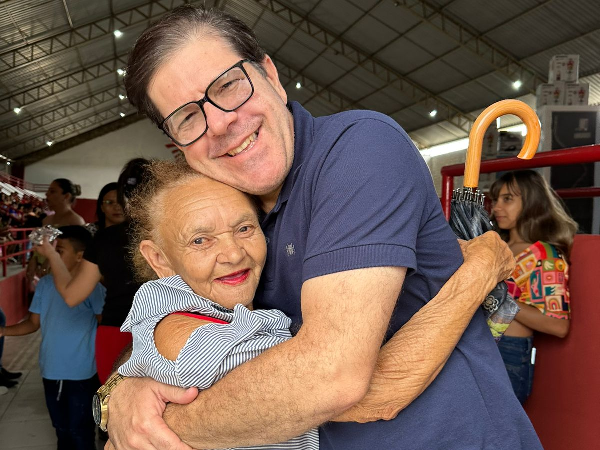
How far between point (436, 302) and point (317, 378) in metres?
0.32

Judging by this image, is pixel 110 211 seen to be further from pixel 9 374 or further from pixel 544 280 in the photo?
pixel 9 374

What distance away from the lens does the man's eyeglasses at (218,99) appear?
116cm

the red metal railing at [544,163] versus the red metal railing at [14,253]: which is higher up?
the red metal railing at [544,163]

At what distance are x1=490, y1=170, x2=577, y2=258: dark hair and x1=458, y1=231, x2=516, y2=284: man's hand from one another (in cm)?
154

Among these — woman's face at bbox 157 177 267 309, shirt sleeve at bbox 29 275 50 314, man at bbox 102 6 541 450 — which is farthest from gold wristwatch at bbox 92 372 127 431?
shirt sleeve at bbox 29 275 50 314

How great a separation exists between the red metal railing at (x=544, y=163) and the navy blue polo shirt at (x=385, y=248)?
2.94 feet

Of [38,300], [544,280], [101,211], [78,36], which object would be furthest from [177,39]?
[78,36]

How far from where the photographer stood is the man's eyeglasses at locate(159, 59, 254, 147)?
1157 mm

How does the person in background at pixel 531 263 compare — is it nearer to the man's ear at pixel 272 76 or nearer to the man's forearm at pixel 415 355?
the man's forearm at pixel 415 355

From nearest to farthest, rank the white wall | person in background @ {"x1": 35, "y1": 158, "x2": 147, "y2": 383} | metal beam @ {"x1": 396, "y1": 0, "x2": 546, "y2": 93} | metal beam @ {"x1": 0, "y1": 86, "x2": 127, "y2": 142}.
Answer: person in background @ {"x1": 35, "y1": 158, "x2": 147, "y2": 383}
metal beam @ {"x1": 396, "y1": 0, "x2": 546, "y2": 93}
metal beam @ {"x1": 0, "y1": 86, "x2": 127, "y2": 142}
the white wall

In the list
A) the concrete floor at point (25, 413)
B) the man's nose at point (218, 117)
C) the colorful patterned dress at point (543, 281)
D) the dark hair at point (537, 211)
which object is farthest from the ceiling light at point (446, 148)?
the man's nose at point (218, 117)

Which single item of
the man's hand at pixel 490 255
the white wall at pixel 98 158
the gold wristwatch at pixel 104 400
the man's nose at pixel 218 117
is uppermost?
the white wall at pixel 98 158

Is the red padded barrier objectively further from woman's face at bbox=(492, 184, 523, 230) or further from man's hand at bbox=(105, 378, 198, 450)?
man's hand at bbox=(105, 378, 198, 450)

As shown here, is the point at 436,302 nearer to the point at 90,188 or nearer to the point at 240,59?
the point at 240,59
